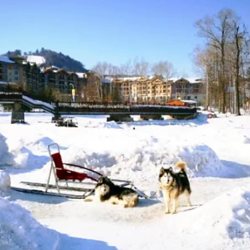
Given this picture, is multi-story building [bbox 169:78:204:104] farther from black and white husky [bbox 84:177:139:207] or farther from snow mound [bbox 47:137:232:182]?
black and white husky [bbox 84:177:139:207]

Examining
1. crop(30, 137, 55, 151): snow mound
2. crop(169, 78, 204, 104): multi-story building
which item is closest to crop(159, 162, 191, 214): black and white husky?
crop(30, 137, 55, 151): snow mound

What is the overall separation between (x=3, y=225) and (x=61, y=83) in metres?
103

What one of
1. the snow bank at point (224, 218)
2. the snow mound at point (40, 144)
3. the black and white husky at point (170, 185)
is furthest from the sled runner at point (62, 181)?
the snow mound at point (40, 144)

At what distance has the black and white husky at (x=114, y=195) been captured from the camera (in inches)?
283

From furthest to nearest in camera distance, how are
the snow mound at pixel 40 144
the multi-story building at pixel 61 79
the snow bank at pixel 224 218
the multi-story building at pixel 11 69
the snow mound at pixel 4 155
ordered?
1. the multi-story building at pixel 61 79
2. the multi-story building at pixel 11 69
3. the snow mound at pixel 40 144
4. the snow mound at pixel 4 155
5. the snow bank at pixel 224 218

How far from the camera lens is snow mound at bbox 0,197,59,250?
4004 millimetres

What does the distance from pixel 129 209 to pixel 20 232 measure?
3.13 metres

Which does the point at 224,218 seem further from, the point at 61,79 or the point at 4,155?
the point at 61,79

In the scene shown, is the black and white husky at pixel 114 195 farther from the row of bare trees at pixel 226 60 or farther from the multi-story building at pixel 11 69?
the multi-story building at pixel 11 69

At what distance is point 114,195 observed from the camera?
738 centimetres

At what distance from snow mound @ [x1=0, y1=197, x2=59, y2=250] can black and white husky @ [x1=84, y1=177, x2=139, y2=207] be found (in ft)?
7.97

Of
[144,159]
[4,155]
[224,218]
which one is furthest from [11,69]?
[224,218]

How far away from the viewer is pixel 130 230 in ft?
18.8

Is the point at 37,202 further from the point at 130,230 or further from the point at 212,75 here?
the point at 212,75
